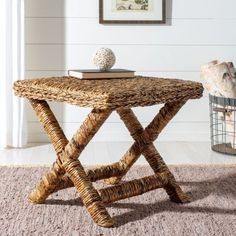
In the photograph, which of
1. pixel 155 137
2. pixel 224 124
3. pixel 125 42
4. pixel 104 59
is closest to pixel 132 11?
pixel 125 42

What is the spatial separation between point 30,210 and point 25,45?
4.45 ft

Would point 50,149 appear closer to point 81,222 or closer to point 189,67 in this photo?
point 189,67

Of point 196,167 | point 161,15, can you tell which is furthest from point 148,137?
point 161,15

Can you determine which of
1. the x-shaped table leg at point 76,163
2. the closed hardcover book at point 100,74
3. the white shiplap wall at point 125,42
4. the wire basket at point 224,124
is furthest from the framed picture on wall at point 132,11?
the x-shaped table leg at point 76,163

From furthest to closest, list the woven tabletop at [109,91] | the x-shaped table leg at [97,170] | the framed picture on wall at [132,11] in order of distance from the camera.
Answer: the framed picture on wall at [132,11] → the x-shaped table leg at [97,170] → the woven tabletop at [109,91]

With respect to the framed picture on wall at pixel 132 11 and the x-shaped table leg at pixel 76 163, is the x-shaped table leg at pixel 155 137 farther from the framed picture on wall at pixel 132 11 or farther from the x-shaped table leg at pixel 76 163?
the framed picture on wall at pixel 132 11

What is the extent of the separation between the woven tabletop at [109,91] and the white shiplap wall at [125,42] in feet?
3.51

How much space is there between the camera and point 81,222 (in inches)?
70.8

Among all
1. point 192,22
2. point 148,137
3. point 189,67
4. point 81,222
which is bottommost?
point 81,222

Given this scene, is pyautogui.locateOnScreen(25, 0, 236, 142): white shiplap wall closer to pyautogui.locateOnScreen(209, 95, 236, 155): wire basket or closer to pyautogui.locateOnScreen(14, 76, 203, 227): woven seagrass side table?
pyautogui.locateOnScreen(209, 95, 236, 155): wire basket

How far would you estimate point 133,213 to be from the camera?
6.20 feet

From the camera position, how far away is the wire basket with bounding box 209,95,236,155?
2812mm

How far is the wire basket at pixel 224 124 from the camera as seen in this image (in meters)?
2.81

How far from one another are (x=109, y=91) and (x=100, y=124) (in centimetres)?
14
